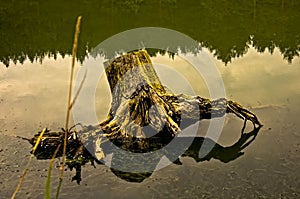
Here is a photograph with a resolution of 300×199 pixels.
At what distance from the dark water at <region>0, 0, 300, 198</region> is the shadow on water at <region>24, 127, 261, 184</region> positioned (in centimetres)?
14

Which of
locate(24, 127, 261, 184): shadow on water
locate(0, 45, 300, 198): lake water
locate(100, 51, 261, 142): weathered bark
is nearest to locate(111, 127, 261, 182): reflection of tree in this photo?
locate(24, 127, 261, 184): shadow on water

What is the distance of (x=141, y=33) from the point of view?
16500 mm

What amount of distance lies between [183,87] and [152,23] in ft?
28.4

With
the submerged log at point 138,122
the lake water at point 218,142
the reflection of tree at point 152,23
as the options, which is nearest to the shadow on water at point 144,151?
the submerged log at point 138,122

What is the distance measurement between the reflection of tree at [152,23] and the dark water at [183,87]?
0.04 metres

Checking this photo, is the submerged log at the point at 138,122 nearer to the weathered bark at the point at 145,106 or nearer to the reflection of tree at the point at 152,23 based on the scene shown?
the weathered bark at the point at 145,106

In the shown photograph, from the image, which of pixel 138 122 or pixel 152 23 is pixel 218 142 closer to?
pixel 138 122

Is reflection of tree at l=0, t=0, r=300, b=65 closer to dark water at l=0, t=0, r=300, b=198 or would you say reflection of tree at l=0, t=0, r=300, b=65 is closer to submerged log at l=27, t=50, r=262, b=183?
dark water at l=0, t=0, r=300, b=198

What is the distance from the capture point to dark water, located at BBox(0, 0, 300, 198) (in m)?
5.67

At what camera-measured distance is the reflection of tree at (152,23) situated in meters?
13.1

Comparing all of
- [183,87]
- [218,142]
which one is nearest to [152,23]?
[183,87]

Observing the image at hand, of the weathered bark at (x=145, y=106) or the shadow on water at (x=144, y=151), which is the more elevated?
the weathered bark at (x=145, y=106)

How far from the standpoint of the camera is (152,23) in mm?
17578

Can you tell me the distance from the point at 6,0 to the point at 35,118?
16755 millimetres
